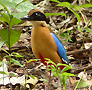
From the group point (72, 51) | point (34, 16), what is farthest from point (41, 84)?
point (72, 51)

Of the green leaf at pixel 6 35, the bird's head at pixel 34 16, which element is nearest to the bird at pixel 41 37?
the bird's head at pixel 34 16

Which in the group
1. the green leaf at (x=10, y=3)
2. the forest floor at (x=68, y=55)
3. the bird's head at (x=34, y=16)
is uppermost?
the green leaf at (x=10, y=3)

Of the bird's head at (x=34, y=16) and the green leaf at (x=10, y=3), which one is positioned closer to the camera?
the green leaf at (x=10, y=3)

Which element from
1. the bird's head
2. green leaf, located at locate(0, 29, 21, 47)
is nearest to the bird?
the bird's head

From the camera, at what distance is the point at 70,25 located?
196 inches

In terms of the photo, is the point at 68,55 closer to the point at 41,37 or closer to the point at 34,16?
the point at 41,37

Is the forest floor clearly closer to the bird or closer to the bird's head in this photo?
the bird

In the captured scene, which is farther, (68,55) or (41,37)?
(68,55)

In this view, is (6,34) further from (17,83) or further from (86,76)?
(86,76)

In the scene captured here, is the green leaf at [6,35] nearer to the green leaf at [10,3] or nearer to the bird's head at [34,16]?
the bird's head at [34,16]

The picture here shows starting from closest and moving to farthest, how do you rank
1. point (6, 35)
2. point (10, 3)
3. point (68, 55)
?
point (10, 3) < point (6, 35) < point (68, 55)

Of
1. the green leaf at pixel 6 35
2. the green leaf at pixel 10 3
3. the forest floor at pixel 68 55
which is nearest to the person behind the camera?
the green leaf at pixel 10 3

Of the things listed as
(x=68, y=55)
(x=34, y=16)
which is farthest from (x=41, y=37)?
(x=68, y=55)

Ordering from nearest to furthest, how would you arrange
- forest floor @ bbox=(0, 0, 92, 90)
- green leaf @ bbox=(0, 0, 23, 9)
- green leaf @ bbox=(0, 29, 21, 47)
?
green leaf @ bbox=(0, 0, 23, 9) → green leaf @ bbox=(0, 29, 21, 47) → forest floor @ bbox=(0, 0, 92, 90)
